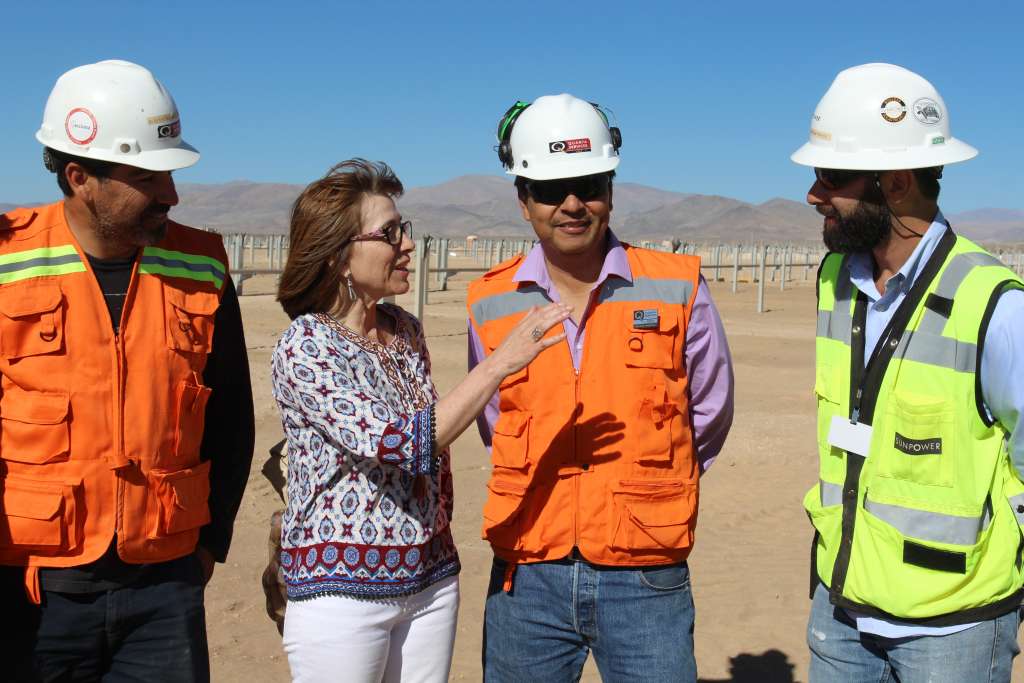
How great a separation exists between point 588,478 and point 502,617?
46cm

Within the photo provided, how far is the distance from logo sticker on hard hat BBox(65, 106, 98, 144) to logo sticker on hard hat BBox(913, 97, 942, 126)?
83.5 inches

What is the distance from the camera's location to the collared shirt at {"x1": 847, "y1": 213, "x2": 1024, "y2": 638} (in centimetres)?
233

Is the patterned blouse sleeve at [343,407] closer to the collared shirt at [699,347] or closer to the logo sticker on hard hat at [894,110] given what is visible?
the collared shirt at [699,347]

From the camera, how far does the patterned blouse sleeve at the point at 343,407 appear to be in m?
2.50

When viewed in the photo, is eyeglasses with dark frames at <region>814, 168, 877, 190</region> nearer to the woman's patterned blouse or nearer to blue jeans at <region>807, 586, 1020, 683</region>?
blue jeans at <region>807, 586, 1020, 683</region>

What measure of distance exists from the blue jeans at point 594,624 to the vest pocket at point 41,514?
1.14 m

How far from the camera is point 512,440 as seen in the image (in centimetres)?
283

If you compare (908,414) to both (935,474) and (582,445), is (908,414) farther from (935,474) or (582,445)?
(582,445)

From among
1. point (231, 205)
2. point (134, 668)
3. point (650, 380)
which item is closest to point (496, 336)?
point (650, 380)

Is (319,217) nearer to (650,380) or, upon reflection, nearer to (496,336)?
(496,336)

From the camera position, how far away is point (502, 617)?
2.86 m

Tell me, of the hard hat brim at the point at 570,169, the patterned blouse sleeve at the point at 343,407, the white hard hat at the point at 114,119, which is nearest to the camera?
the patterned blouse sleeve at the point at 343,407

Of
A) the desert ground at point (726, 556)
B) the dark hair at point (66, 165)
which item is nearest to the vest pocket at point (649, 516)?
the dark hair at point (66, 165)

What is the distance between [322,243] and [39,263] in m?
0.72
